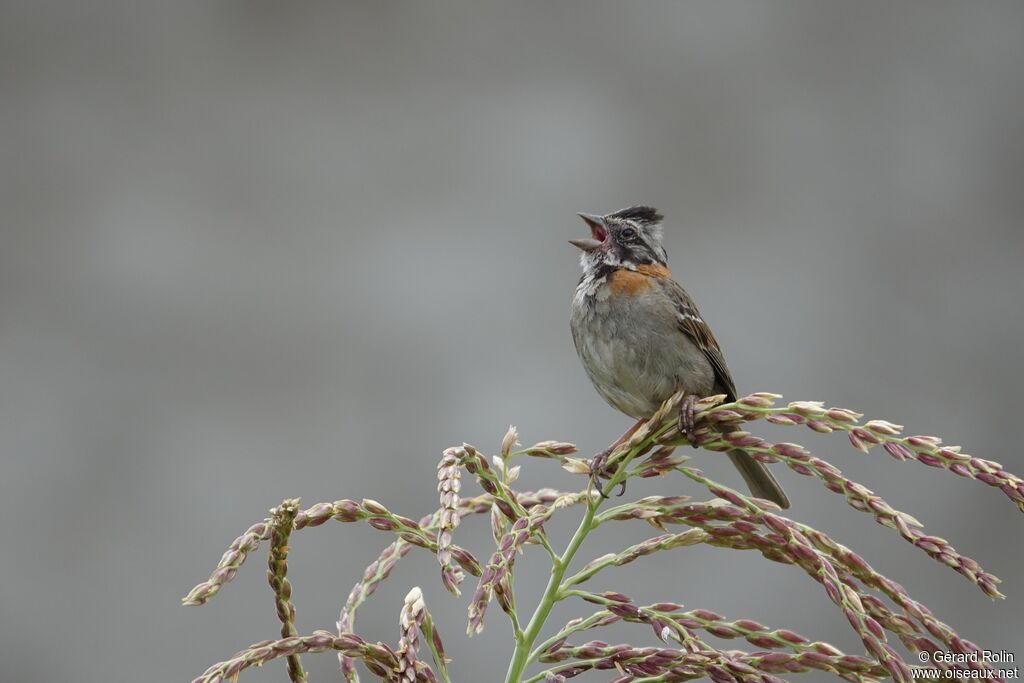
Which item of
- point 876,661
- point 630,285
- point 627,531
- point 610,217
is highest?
point 610,217

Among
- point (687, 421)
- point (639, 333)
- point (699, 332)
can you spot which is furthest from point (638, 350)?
point (687, 421)

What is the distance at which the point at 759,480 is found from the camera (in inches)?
81.4

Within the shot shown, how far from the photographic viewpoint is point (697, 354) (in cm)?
214

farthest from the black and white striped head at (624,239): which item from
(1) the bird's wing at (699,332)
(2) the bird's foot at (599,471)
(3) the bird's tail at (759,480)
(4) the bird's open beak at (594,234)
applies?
(2) the bird's foot at (599,471)

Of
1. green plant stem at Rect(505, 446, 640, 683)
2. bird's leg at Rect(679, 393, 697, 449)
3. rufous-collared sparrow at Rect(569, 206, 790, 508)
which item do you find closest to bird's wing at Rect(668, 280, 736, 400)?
rufous-collared sparrow at Rect(569, 206, 790, 508)

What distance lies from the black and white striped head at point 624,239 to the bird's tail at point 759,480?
500mm

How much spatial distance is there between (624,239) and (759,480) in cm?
61

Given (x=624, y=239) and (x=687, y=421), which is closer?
(x=687, y=421)

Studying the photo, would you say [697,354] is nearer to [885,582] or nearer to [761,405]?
[761,405]

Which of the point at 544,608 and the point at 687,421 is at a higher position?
the point at 687,421

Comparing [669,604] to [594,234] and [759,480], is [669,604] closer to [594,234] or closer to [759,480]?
[759,480]

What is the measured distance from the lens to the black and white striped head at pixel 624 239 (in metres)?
2.24

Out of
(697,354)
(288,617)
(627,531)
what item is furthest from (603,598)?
(627,531)

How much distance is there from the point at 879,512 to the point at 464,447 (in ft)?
1.38
